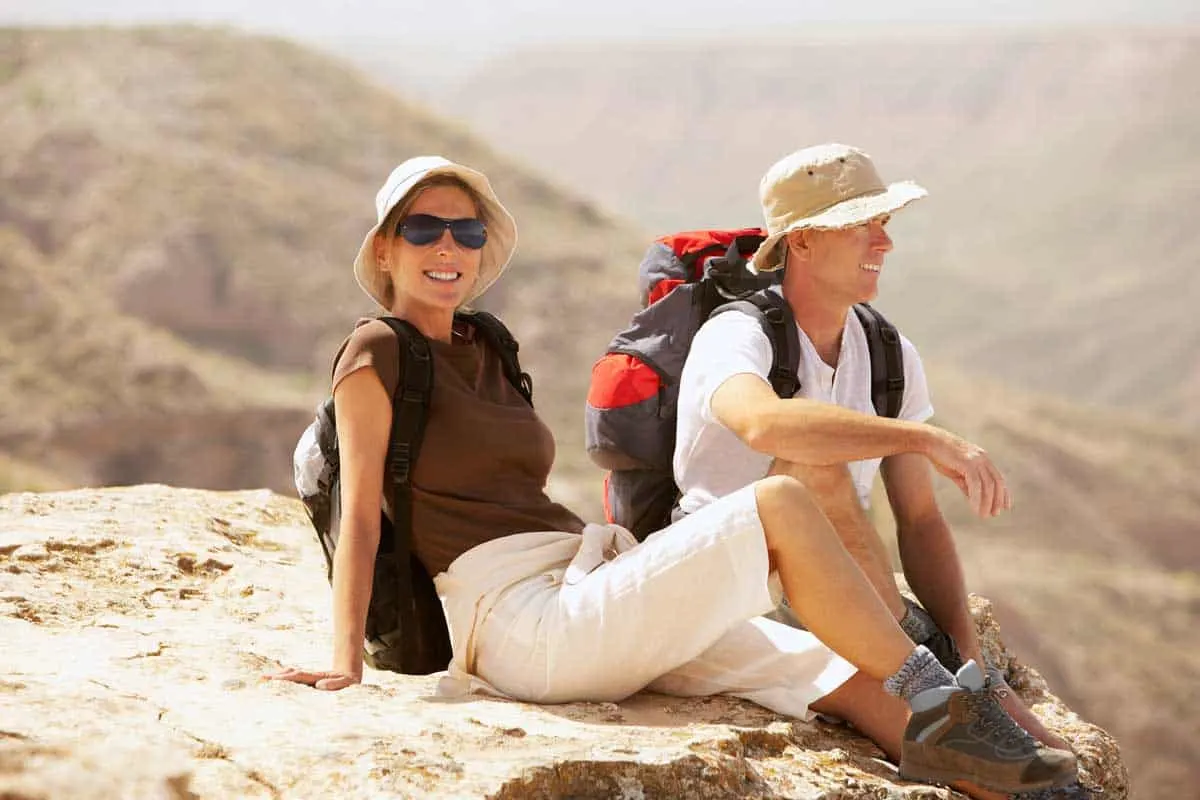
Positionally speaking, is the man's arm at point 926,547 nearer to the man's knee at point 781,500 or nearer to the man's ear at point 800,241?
the man's ear at point 800,241

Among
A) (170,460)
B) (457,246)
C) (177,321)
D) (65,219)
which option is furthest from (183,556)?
(65,219)

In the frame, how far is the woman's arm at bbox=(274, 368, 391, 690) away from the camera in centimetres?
402

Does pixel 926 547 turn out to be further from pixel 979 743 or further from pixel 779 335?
pixel 979 743

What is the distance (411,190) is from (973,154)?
153 m

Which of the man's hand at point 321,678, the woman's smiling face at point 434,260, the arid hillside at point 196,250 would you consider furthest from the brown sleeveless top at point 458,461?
the arid hillside at point 196,250

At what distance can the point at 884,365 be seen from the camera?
15.2 feet

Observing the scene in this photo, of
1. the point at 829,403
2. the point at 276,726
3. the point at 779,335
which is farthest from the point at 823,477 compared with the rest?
the point at 276,726

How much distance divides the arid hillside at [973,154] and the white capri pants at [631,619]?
85798 mm

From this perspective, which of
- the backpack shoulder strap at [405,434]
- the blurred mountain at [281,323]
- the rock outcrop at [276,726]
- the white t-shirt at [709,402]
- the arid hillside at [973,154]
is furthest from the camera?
the arid hillside at [973,154]

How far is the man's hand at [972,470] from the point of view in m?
3.73

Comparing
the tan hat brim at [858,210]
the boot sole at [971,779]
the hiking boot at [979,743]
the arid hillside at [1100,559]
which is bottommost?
the arid hillside at [1100,559]

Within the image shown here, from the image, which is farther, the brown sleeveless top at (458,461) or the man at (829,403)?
the brown sleeveless top at (458,461)

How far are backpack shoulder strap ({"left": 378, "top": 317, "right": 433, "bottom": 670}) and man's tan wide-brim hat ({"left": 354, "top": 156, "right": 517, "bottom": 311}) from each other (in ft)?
0.97

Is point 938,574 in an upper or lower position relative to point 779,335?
lower
